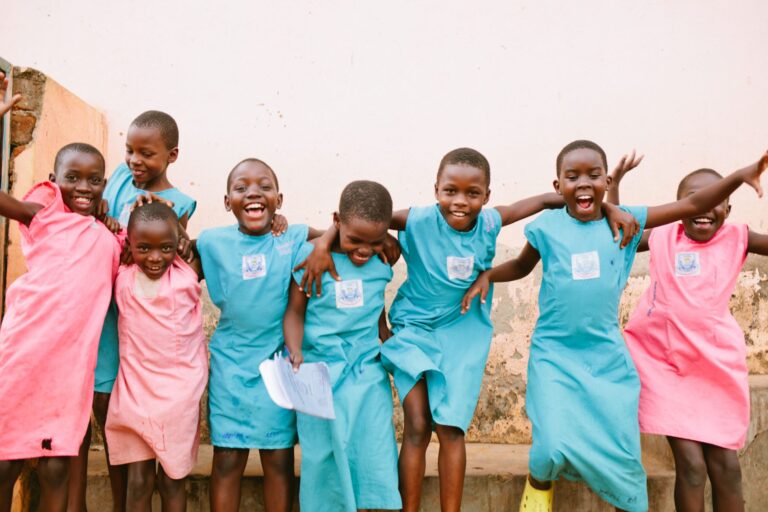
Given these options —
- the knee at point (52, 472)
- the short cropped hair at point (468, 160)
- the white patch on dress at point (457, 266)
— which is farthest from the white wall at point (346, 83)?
the knee at point (52, 472)

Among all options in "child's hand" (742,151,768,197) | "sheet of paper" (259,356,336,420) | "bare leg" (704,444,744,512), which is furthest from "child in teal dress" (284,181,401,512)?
"child's hand" (742,151,768,197)

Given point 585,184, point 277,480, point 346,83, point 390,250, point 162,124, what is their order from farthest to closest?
point 346,83 < point 162,124 < point 390,250 < point 585,184 < point 277,480

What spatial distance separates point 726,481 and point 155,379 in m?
2.24

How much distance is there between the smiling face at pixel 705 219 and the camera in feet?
10.1

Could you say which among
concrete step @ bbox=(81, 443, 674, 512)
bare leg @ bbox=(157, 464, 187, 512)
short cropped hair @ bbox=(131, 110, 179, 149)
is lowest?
concrete step @ bbox=(81, 443, 674, 512)

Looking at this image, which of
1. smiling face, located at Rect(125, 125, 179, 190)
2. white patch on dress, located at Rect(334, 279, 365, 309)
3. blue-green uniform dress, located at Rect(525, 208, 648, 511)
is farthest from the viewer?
smiling face, located at Rect(125, 125, 179, 190)

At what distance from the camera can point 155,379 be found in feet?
8.94

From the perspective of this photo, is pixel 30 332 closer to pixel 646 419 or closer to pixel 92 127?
pixel 92 127

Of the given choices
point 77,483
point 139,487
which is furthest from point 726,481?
point 77,483

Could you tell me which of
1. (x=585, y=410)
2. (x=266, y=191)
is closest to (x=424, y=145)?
(x=266, y=191)

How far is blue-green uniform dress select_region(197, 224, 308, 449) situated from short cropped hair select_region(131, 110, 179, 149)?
21.0 inches

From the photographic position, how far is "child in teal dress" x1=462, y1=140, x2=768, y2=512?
284 cm

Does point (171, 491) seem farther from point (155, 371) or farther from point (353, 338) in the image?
point (353, 338)

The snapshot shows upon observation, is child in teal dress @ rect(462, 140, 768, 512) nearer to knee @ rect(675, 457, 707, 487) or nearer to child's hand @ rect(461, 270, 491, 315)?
child's hand @ rect(461, 270, 491, 315)
